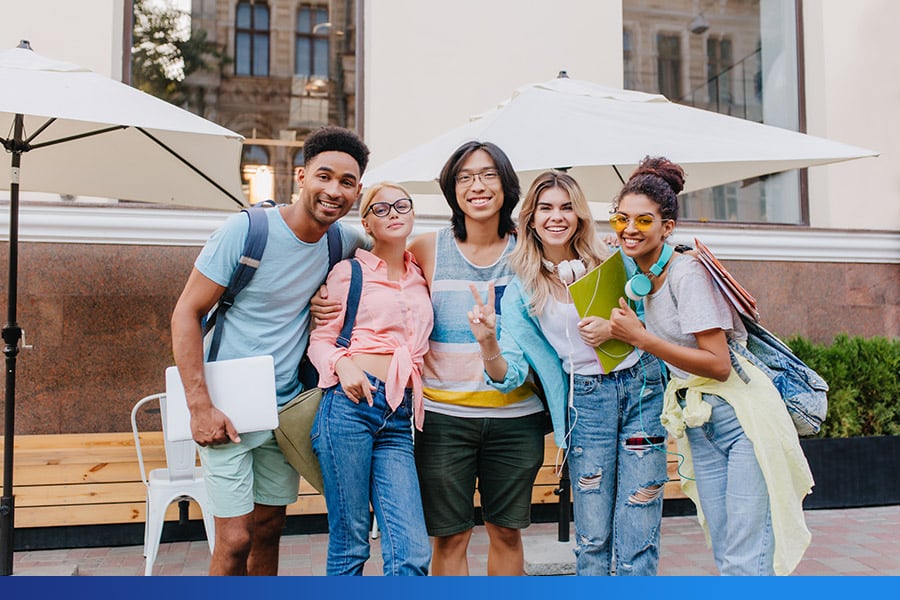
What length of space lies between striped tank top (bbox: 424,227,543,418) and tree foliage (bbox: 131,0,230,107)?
447 cm

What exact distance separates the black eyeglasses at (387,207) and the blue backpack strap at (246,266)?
0.38 metres

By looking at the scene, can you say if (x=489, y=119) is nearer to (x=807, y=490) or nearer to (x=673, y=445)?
(x=807, y=490)

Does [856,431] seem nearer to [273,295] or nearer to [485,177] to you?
[485,177]

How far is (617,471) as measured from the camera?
272 centimetres

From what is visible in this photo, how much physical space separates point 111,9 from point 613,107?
4.25m

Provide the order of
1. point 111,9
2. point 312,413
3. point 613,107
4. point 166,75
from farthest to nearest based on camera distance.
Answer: point 166,75 → point 111,9 → point 613,107 → point 312,413

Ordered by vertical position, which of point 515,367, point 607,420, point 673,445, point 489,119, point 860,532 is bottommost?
point 860,532

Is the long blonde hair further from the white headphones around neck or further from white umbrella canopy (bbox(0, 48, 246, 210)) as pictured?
white umbrella canopy (bbox(0, 48, 246, 210))

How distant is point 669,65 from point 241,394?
6180mm

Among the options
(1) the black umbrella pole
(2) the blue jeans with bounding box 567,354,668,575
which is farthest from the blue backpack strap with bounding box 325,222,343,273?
(1) the black umbrella pole

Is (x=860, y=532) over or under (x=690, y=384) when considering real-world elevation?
under

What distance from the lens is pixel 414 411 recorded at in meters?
2.68

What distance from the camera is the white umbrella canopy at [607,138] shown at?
349cm

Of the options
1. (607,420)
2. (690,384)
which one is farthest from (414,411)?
(690,384)
